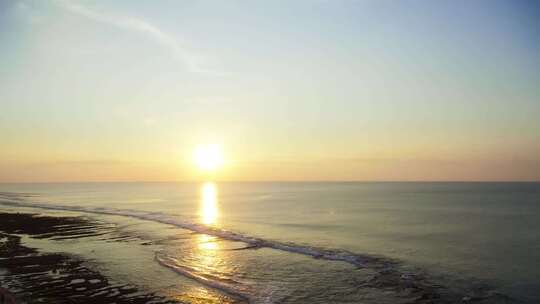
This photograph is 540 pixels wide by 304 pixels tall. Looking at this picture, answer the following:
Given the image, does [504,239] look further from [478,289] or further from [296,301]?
[296,301]

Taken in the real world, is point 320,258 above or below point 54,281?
below

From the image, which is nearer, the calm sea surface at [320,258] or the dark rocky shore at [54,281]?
the dark rocky shore at [54,281]

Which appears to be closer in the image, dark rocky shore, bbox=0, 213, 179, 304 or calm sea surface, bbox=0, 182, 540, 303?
dark rocky shore, bbox=0, 213, 179, 304

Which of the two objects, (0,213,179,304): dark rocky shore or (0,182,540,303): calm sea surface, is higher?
(0,213,179,304): dark rocky shore

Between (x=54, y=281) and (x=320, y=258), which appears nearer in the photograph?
(x=54, y=281)

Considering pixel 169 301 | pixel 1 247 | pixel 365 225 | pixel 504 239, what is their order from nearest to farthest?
pixel 169 301 → pixel 1 247 → pixel 504 239 → pixel 365 225

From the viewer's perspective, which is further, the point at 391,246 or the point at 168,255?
the point at 391,246

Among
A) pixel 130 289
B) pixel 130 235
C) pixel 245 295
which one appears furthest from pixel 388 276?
pixel 130 235

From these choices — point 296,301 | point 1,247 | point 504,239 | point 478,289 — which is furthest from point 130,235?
point 504,239

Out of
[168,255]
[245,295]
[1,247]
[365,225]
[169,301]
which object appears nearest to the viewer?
[169,301]

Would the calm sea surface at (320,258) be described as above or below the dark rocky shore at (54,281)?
below
